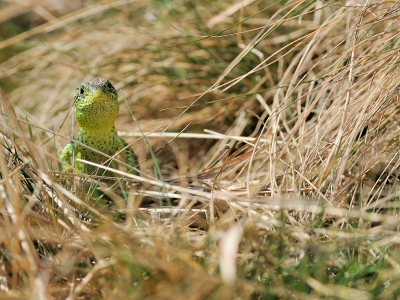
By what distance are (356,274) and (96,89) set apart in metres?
1.82

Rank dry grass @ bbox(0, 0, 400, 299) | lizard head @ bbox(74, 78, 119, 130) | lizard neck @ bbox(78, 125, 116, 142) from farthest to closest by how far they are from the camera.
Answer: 1. lizard neck @ bbox(78, 125, 116, 142)
2. lizard head @ bbox(74, 78, 119, 130)
3. dry grass @ bbox(0, 0, 400, 299)

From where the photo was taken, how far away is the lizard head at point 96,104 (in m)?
3.09

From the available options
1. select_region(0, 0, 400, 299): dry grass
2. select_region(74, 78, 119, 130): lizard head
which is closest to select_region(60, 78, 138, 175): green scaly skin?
select_region(74, 78, 119, 130): lizard head

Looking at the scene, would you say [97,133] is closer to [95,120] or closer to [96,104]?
[95,120]

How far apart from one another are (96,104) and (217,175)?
0.94m

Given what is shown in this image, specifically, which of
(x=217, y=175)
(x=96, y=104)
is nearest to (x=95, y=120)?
(x=96, y=104)

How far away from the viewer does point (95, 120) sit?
316cm

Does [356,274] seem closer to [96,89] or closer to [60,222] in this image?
[60,222]

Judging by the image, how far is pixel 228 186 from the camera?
2672 mm

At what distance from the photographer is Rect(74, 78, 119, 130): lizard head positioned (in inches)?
122

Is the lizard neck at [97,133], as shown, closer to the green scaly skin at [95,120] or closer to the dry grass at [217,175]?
the green scaly skin at [95,120]

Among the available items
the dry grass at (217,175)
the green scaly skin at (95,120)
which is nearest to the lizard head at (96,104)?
the green scaly skin at (95,120)

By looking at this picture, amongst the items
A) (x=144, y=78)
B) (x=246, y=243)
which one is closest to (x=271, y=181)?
(x=246, y=243)

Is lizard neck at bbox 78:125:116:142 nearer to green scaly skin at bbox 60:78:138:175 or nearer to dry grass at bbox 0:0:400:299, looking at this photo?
green scaly skin at bbox 60:78:138:175
